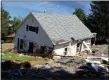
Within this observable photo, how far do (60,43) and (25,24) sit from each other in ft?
11.1

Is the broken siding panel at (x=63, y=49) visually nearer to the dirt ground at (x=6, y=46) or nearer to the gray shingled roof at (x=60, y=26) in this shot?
the gray shingled roof at (x=60, y=26)

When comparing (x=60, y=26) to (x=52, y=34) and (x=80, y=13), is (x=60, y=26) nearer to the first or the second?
(x=52, y=34)

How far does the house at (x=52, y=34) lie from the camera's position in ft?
54.4

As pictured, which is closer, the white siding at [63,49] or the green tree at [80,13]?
Answer: the green tree at [80,13]

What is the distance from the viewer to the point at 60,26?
1717 cm

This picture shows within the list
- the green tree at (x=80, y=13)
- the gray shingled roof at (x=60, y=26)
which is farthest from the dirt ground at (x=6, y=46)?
the green tree at (x=80, y=13)

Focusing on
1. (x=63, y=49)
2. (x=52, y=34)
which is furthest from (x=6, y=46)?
(x=63, y=49)

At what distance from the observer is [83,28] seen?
1903 cm

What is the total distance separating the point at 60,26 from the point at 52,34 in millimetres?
1000

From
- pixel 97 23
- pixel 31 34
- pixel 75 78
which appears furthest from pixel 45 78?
pixel 31 34

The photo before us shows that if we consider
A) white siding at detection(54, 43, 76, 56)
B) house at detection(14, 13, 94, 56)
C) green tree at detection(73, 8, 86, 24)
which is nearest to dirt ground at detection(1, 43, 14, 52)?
house at detection(14, 13, 94, 56)

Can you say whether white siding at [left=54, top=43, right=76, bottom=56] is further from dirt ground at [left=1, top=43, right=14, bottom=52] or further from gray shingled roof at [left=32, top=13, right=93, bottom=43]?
dirt ground at [left=1, top=43, right=14, bottom=52]

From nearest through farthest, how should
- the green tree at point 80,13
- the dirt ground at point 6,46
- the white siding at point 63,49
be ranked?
the green tree at point 80,13 < the dirt ground at point 6,46 < the white siding at point 63,49

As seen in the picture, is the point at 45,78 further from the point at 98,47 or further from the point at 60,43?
the point at 98,47
